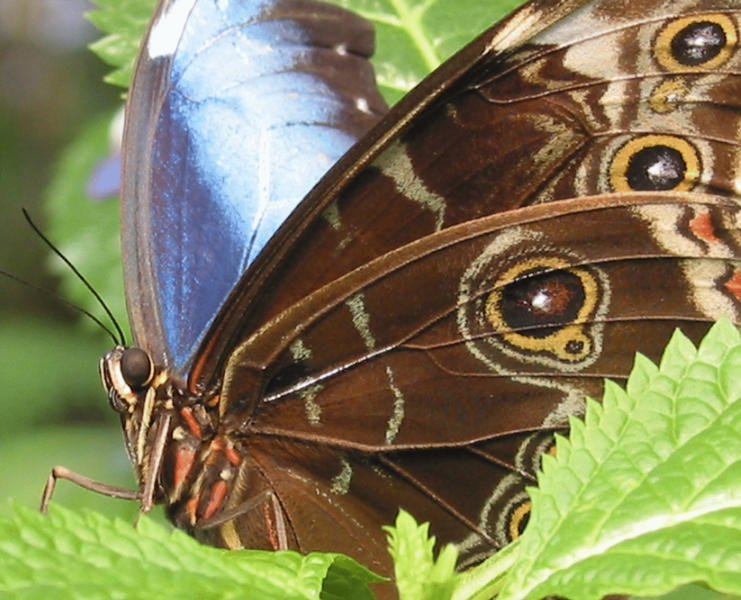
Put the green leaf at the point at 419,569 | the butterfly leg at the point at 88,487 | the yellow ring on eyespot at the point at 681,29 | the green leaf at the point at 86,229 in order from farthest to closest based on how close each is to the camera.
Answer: the green leaf at the point at 86,229 < the butterfly leg at the point at 88,487 < the yellow ring on eyespot at the point at 681,29 < the green leaf at the point at 419,569

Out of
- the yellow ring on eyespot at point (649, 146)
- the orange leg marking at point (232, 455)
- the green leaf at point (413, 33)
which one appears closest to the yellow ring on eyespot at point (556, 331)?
the yellow ring on eyespot at point (649, 146)

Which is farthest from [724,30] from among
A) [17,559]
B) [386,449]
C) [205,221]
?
[17,559]

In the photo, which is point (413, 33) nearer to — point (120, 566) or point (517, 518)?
point (517, 518)

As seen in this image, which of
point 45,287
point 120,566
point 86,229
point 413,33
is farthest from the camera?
point 45,287

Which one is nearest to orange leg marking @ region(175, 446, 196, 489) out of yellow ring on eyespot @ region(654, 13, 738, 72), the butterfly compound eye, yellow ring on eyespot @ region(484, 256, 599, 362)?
the butterfly compound eye

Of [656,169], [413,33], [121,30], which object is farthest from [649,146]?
[121,30]

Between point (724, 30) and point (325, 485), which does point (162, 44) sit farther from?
point (724, 30)

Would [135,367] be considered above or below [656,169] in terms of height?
below

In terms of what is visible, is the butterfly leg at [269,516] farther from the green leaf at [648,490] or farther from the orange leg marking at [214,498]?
the green leaf at [648,490]
